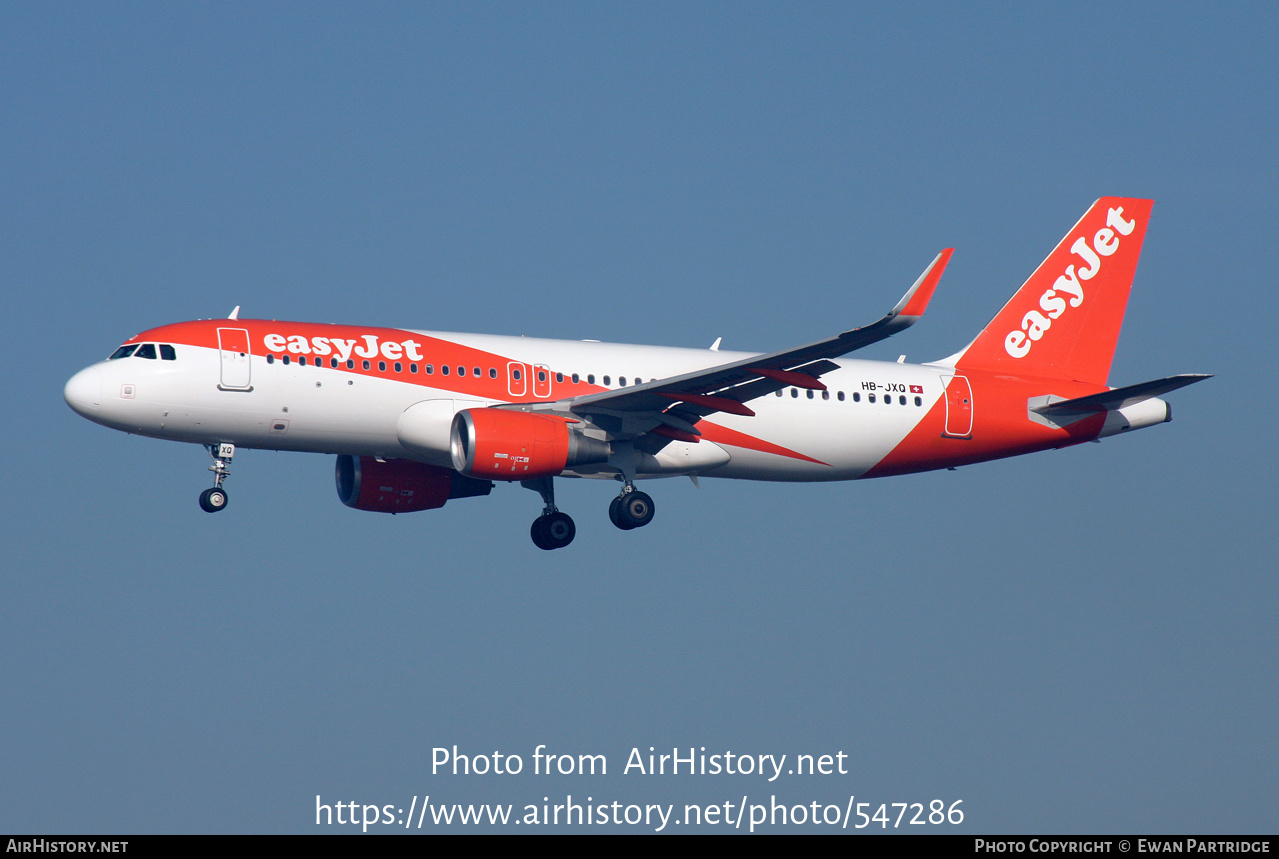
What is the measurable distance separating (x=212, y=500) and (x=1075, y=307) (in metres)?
23.7

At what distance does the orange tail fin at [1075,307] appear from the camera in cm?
4422

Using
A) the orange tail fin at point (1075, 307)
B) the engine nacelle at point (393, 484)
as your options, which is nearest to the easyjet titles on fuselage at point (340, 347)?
the engine nacelle at point (393, 484)

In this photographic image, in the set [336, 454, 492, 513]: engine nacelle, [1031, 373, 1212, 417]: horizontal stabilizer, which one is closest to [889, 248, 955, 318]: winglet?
[1031, 373, 1212, 417]: horizontal stabilizer

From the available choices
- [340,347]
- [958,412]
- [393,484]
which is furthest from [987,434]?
[340,347]

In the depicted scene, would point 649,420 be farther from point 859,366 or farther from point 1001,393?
point 1001,393

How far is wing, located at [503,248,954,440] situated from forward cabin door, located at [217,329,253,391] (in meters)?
6.44

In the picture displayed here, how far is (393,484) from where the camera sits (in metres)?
42.1

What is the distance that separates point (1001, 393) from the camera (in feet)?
140

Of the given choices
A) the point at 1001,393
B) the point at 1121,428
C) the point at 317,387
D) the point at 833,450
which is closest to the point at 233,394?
the point at 317,387

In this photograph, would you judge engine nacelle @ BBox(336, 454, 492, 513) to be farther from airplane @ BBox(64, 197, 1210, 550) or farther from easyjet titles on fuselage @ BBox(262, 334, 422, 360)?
easyjet titles on fuselage @ BBox(262, 334, 422, 360)

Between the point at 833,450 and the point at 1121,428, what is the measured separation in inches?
310

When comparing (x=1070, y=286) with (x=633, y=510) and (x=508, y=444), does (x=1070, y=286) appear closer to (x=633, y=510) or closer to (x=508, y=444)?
(x=633, y=510)

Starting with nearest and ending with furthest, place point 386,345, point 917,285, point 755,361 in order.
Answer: point 917,285 → point 755,361 → point 386,345

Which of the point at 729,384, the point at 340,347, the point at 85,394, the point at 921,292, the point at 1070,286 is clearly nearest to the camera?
the point at 921,292
